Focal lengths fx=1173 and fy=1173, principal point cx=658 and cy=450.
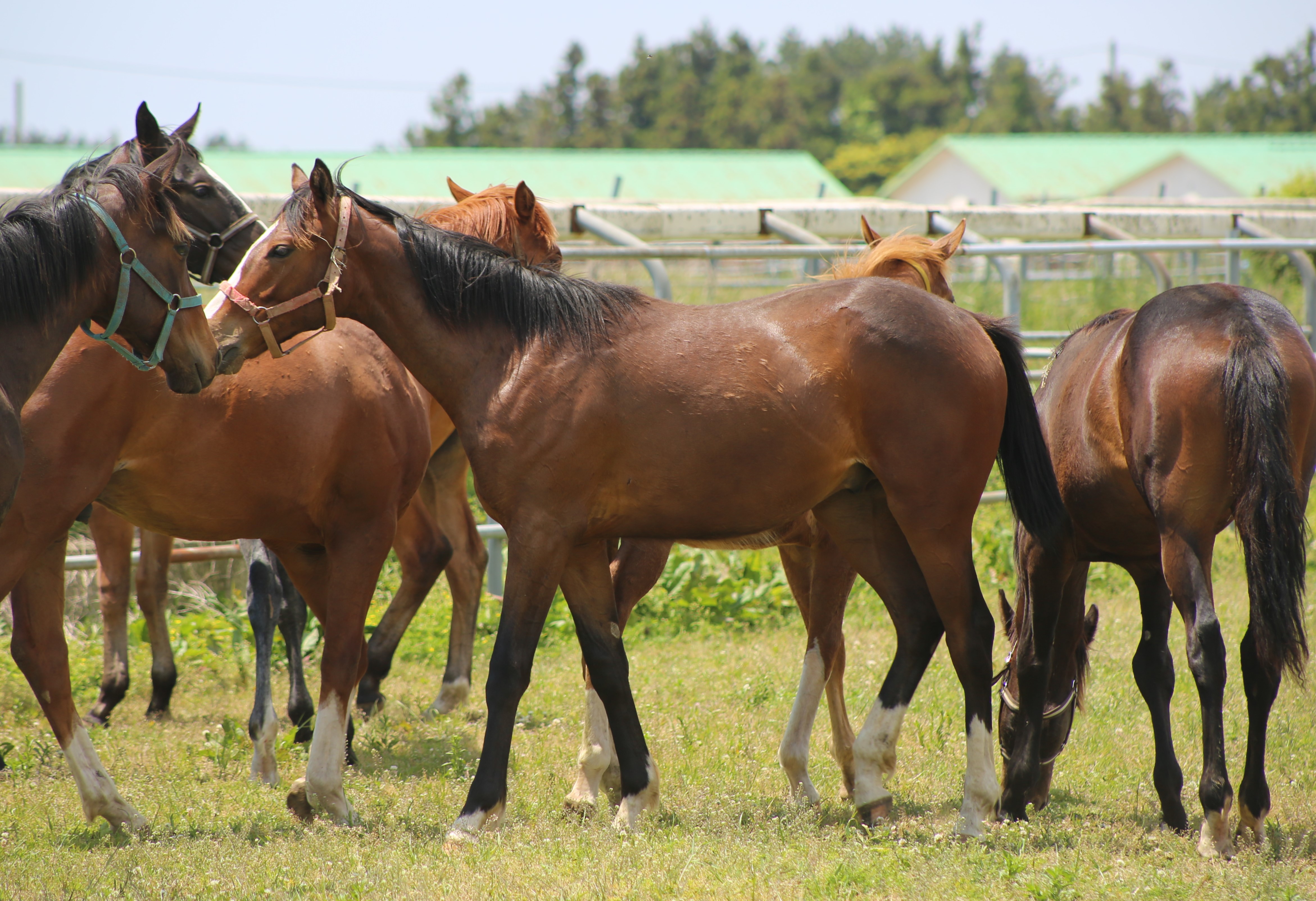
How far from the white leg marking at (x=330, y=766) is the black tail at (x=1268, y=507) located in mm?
3157

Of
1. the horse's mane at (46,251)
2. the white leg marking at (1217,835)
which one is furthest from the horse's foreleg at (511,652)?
the white leg marking at (1217,835)

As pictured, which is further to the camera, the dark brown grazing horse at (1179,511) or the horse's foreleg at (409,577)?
the horse's foreleg at (409,577)

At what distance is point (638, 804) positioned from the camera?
4090mm

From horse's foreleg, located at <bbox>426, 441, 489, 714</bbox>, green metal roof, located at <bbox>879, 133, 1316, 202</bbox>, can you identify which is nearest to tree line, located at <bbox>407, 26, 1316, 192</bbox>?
green metal roof, located at <bbox>879, 133, 1316, 202</bbox>

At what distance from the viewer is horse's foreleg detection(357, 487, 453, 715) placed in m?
5.94

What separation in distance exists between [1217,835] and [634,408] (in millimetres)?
2350

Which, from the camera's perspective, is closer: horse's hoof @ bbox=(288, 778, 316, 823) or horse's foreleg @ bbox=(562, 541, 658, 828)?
horse's foreleg @ bbox=(562, 541, 658, 828)

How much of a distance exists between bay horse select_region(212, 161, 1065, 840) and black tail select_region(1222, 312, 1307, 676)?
0.75m

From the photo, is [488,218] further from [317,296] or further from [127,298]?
[127,298]

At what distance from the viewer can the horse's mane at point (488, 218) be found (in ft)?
16.7

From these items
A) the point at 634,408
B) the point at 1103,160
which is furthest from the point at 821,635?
the point at 1103,160

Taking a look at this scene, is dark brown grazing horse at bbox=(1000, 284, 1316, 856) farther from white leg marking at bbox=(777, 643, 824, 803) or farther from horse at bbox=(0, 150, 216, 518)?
horse at bbox=(0, 150, 216, 518)

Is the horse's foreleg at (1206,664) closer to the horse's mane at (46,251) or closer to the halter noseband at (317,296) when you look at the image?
the halter noseband at (317,296)

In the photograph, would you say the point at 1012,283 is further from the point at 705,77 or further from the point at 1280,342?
the point at 705,77
